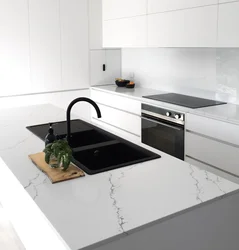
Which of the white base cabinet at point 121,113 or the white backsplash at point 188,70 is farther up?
the white backsplash at point 188,70

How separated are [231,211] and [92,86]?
3821 mm

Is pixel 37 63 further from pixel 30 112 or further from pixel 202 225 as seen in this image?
pixel 202 225

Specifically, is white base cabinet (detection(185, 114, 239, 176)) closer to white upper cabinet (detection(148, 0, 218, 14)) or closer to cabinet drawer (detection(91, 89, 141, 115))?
cabinet drawer (detection(91, 89, 141, 115))

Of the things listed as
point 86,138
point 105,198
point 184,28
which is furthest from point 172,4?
point 105,198

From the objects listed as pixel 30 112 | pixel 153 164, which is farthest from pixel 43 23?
pixel 153 164

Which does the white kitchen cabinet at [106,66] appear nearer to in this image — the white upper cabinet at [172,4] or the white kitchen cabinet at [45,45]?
the white kitchen cabinet at [45,45]

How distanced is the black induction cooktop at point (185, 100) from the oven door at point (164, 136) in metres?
0.24

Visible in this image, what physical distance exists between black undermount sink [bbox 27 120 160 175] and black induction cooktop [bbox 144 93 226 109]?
1.27 metres

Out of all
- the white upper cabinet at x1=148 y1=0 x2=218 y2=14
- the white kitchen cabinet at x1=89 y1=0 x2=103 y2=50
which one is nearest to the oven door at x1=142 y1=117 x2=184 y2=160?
the white upper cabinet at x1=148 y1=0 x2=218 y2=14

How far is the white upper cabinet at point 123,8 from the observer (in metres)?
4.30

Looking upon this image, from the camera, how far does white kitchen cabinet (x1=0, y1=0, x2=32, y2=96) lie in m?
4.37

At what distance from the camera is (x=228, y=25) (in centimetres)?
A: 320

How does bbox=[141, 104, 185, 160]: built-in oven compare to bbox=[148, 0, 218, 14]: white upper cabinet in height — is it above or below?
below

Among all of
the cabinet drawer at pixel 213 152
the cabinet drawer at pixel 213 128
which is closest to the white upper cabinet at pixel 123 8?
the cabinet drawer at pixel 213 128
